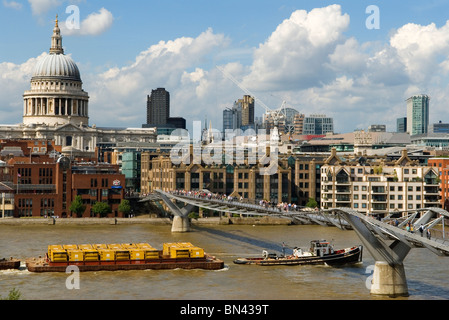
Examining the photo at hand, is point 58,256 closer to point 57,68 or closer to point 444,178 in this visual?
point 444,178

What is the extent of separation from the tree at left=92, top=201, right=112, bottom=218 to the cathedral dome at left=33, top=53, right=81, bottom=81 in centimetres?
7369

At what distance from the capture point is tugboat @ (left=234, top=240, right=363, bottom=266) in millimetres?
47781

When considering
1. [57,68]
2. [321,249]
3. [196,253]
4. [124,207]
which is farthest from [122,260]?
[57,68]

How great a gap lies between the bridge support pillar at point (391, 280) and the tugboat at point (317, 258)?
37.8ft

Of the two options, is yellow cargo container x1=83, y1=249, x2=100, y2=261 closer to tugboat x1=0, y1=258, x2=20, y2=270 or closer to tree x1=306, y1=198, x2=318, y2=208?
tugboat x1=0, y1=258, x2=20, y2=270

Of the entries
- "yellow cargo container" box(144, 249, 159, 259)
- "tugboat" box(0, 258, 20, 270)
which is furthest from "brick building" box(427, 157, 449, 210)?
"tugboat" box(0, 258, 20, 270)

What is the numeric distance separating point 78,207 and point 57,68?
254 feet

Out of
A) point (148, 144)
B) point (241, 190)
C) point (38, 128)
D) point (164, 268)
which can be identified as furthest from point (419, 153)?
point (164, 268)

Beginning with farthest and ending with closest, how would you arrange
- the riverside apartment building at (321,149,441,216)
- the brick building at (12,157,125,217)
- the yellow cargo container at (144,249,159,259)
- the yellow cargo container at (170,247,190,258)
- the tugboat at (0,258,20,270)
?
the riverside apartment building at (321,149,441,216) → the brick building at (12,157,125,217) → the yellow cargo container at (170,247,190,258) → the yellow cargo container at (144,249,159,259) → the tugboat at (0,258,20,270)

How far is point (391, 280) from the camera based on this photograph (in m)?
36.2

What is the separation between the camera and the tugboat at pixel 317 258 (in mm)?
47781

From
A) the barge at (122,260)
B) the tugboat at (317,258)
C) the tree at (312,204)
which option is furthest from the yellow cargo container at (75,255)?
the tree at (312,204)

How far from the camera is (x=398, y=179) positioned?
8869 cm
